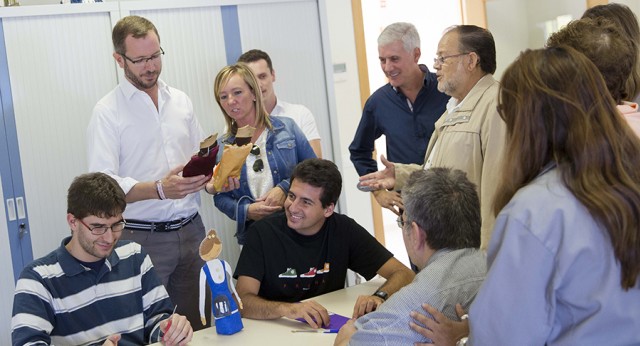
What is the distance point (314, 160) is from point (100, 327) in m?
1.03

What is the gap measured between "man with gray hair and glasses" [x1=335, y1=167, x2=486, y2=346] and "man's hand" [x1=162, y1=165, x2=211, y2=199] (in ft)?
3.98

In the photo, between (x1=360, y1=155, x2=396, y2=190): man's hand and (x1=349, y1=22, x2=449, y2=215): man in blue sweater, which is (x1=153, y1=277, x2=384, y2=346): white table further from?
(x1=349, y1=22, x2=449, y2=215): man in blue sweater

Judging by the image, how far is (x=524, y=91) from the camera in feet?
5.26

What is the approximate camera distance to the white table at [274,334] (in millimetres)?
2512

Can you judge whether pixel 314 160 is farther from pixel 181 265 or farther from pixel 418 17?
pixel 418 17

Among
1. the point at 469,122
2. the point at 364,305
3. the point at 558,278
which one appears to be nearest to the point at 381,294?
the point at 364,305

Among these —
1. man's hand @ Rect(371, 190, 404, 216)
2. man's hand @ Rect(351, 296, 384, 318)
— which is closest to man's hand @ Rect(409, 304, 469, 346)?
man's hand @ Rect(351, 296, 384, 318)

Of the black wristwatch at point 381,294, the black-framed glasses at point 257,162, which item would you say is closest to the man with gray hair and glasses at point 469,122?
the black wristwatch at point 381,294

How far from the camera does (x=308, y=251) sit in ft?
9.88

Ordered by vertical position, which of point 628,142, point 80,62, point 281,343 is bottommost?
point 281,343

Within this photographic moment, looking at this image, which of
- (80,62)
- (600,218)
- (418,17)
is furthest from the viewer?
(418,17)

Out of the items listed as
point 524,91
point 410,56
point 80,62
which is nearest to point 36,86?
point 80,62

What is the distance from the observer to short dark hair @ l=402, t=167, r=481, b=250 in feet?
6.96

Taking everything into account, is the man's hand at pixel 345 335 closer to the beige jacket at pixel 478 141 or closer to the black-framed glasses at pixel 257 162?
the beige jacket at pixel 478 141
